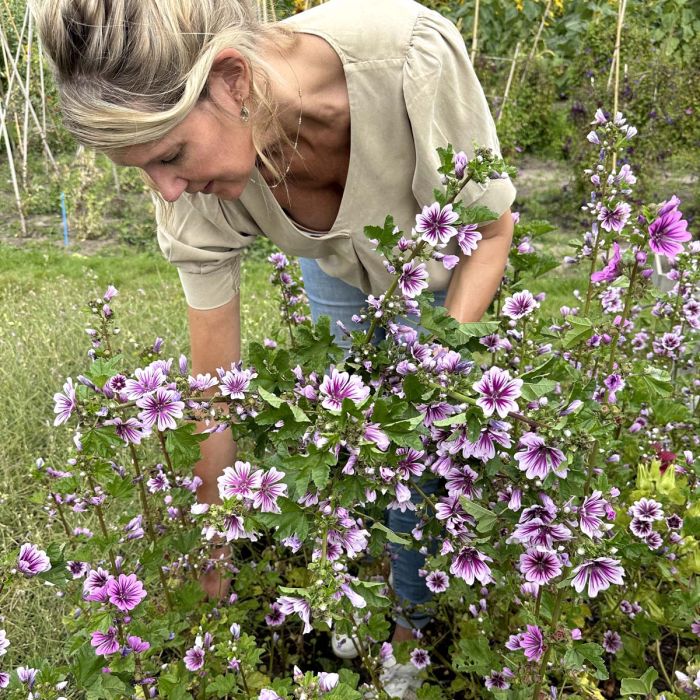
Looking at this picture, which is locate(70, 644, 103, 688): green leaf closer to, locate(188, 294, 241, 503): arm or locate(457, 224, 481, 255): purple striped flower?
locate(188, 294, 241, 503): arm

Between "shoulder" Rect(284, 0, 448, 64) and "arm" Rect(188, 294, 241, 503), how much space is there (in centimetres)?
75

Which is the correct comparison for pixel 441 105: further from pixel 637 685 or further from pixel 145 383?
pixel 637 685

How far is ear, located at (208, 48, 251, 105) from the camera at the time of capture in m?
1.54

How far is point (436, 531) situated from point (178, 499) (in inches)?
25.6

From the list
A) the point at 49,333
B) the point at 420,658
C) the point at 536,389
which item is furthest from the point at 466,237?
the point at 49,333

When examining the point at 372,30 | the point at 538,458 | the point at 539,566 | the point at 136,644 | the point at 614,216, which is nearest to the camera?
the point at 538,458

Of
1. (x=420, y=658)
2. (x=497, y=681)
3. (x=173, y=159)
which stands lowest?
(x=420, y=658)

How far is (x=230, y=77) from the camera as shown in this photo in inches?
62.2

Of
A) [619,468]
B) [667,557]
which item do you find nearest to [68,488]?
[667,557]

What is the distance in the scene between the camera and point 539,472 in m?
1.19

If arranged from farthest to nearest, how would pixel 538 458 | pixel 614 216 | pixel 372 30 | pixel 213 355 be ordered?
1. pixel 213 355
2. pixel 372 30
3. pixel 614 216
4. pixel 538 458

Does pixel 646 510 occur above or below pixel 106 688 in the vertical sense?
above

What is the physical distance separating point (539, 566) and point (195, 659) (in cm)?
80

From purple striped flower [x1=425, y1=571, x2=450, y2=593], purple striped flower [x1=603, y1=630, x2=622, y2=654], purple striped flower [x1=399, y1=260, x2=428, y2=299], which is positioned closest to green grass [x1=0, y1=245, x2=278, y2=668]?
purple striped flower [x1=399, y1=260, x2=428, y2=299]
